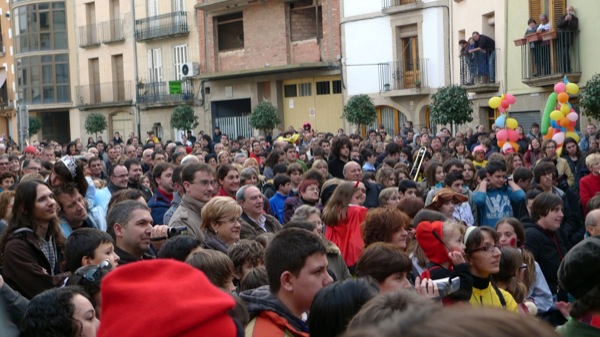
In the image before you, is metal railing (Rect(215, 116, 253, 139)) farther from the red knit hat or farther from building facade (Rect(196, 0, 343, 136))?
the red knit hat

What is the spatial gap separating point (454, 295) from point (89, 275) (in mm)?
2041

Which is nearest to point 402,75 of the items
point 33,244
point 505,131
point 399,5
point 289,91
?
point 399,5

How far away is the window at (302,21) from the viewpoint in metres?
33.5

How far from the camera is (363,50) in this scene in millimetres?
30766

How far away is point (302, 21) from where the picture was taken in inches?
1329

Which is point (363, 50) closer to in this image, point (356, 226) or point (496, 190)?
point (496, 190)

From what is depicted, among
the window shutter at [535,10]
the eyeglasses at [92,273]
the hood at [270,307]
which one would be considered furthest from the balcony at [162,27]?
the hood at [270,307]

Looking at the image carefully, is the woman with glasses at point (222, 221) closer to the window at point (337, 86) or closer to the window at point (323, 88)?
the window at point (337, 86)

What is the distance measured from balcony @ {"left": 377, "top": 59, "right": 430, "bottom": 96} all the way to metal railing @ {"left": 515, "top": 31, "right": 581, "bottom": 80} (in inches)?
256

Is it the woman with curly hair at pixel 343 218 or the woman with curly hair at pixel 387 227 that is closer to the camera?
the woman with curly hair at pixel 387 227

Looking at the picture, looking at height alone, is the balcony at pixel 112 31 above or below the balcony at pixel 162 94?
above

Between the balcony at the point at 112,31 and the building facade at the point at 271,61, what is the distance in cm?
560

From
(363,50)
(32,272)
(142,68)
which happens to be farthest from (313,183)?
(142,68)

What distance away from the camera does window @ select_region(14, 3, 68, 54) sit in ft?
146
